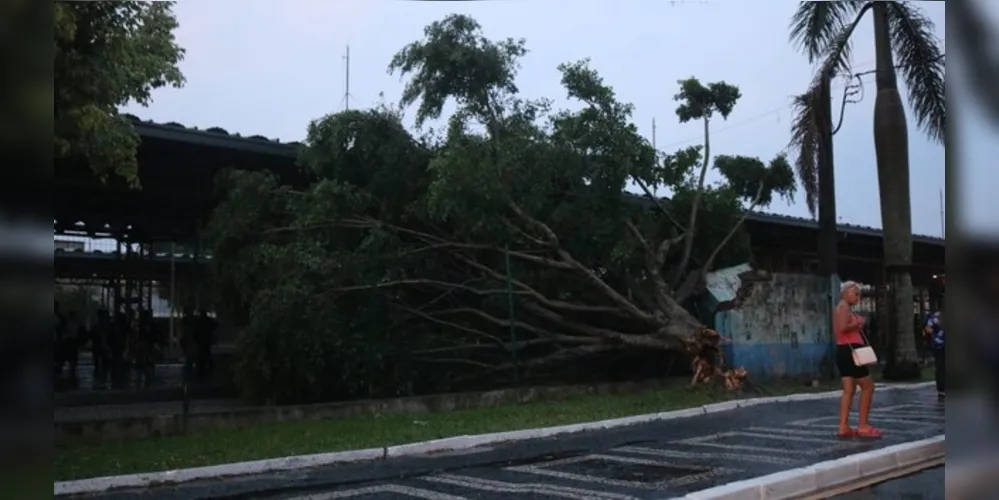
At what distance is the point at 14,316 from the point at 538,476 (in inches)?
212

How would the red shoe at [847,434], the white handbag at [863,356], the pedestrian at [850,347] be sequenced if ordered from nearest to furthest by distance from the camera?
the white handbag at [863,356]
the pedestrian at [850,347]
the red shoe at [847,434]

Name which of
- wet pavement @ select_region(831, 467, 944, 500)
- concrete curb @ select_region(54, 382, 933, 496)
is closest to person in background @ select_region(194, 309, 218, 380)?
concrete curb @ select_region(54, 382, 933, 496)

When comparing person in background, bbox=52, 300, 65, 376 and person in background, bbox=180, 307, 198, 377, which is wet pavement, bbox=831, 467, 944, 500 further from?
person in background, bbox=180, 307, 198, 377

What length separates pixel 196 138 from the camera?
14445 millimetres

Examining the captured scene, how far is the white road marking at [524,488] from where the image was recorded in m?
7.11

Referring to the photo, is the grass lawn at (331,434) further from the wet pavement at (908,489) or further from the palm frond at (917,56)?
the palm frond at (917,56)

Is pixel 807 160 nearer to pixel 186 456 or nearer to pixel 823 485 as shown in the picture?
pixel 823 485

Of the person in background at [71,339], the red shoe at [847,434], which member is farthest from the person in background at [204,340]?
the red shoe at [847,434]

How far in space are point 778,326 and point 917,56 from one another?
5.53 metres

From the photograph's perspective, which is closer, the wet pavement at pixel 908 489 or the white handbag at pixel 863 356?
the wet pavement at pixel 908 489

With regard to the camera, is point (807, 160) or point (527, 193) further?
point (807, 160)

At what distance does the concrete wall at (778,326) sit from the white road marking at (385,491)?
30.6 feet

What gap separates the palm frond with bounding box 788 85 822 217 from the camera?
17375mm

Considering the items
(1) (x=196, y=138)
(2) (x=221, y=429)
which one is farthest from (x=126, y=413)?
(1) (x=196, y=138)
